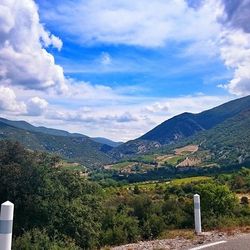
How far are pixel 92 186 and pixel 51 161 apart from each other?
15.5 feet

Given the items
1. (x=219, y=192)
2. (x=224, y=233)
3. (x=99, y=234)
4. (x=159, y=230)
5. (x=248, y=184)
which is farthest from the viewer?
(x=248, y=184)

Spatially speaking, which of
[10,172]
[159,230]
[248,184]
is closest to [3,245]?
[159,230]

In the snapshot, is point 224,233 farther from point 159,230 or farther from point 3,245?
point 3,245

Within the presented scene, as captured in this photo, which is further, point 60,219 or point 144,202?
point 144,202

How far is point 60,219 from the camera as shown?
48.6ft

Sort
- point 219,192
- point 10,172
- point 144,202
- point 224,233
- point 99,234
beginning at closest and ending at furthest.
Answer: point 224,233 → point 10,172 → point 99,234 → point 219,192 → point 144,202

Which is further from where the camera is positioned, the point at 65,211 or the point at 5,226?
the point at 65,211

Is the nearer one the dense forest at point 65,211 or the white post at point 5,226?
the white post at point 5,226

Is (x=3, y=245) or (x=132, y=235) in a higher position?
(x=3, y=245)

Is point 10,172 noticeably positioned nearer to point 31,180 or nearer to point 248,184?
point 31,180

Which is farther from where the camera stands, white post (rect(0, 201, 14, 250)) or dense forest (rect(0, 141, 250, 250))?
dense forest (rect(0, 141, 250, 250))

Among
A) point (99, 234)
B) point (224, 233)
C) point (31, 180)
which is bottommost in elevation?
point (99, 234)

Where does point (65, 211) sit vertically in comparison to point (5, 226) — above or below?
below

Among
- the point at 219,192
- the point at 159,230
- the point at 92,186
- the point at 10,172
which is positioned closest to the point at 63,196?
the point at 10,172
